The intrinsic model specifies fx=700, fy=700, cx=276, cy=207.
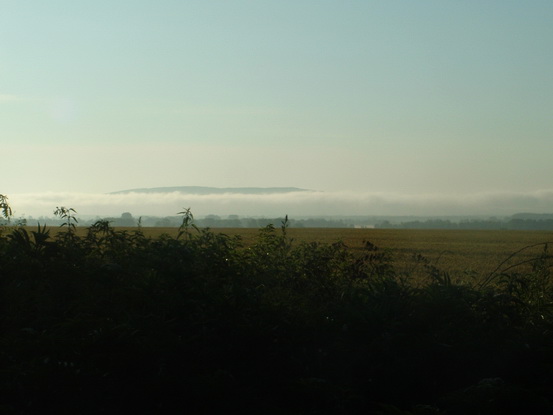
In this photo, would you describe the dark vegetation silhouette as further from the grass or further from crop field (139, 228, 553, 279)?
crop field (139, 228, 553, 279)

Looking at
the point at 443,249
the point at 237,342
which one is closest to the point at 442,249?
the point at 443,249

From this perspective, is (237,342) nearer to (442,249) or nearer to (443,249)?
(442,249)

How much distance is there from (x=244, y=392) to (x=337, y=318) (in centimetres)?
116

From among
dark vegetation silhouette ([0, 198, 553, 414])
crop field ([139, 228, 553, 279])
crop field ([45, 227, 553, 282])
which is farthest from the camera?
crop field ([139, 228, 553, 279])

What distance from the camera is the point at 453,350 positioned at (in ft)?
16.3

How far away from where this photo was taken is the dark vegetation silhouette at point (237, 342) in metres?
4.39

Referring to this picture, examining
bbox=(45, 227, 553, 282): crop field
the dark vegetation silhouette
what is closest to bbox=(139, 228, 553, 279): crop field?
bbox=(45, 227, 553, 282): crop field

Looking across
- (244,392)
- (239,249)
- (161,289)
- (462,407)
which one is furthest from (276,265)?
(462,407)

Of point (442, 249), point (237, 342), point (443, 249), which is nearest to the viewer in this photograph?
point (237, 342)

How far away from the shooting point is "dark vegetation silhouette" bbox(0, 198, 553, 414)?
439 centimetres

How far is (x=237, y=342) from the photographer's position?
4945mm

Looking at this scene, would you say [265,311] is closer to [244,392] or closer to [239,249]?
[244,392]

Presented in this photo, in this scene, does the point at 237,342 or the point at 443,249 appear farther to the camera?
the point at 443,249

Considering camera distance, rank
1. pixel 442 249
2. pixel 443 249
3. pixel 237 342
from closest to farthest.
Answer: pixel 237 342
pixel 442 249
pixel 443 249
